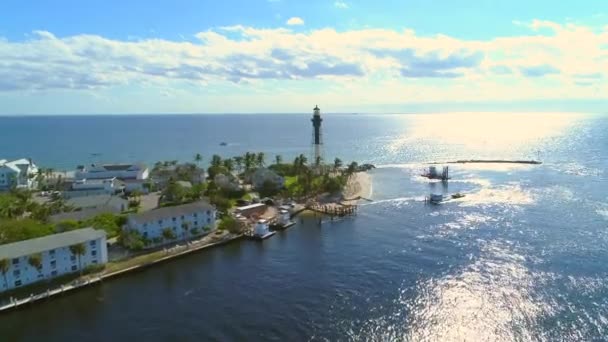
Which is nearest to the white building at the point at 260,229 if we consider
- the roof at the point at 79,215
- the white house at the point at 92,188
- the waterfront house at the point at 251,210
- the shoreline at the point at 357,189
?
the waterfront house at the point at 251,210

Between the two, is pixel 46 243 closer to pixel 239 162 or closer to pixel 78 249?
pixel 78 249

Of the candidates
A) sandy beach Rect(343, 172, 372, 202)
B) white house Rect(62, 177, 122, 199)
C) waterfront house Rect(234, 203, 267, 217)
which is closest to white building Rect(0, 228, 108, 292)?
waterfront house Rect(234, 203, 267, 217)

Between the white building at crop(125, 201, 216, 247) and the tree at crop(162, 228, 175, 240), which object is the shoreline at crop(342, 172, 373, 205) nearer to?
the white building at crop(125, 201, 216, 247)

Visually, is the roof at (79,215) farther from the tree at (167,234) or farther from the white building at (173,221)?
the tree at (167,234)

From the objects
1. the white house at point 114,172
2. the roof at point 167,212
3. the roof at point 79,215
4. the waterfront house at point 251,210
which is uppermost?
the white house at point 114,172

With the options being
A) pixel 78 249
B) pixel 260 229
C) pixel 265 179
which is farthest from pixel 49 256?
pixel 265 179

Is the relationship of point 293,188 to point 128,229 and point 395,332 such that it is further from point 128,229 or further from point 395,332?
point 395,332
